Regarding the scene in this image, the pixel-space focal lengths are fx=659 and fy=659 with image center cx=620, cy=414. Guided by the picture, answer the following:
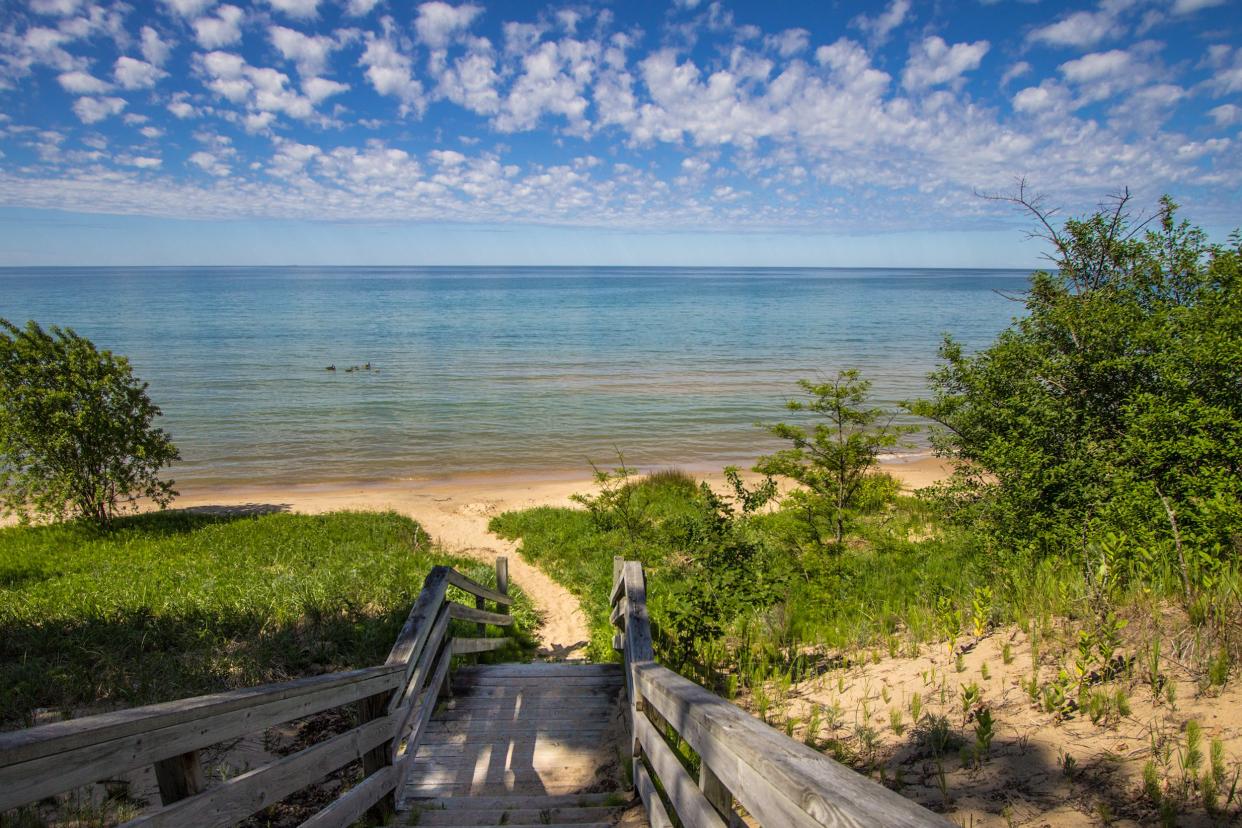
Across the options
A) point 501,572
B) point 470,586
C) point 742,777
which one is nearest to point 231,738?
point 742,777

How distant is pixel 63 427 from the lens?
41.7 feet

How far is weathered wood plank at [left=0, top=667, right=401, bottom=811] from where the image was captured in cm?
165

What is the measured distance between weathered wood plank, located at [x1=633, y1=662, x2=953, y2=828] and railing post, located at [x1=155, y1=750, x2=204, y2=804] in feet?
5.72

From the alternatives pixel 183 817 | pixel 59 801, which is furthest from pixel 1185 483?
pixel 59 801

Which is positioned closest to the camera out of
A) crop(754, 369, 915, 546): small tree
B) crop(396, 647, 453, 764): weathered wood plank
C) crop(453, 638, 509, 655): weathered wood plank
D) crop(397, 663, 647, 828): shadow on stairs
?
crop(397, 663, 647, 828): shadow on stairs

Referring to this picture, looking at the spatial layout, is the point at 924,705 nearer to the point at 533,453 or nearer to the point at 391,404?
the point at 533,453

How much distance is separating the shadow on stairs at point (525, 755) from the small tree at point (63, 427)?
1112cm

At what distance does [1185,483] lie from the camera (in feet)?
20.0

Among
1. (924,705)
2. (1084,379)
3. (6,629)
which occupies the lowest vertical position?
(6,629)

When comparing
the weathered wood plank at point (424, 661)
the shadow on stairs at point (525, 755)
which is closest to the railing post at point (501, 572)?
the shadow on stairs at point (525, 755)

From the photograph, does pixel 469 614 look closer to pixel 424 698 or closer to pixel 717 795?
pixel 424 698

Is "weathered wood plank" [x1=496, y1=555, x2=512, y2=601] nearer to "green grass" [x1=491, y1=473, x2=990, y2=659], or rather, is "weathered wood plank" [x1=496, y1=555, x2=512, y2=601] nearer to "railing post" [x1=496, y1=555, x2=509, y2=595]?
"railing post" [x1=496, y1=555, x2=509, y2=595]

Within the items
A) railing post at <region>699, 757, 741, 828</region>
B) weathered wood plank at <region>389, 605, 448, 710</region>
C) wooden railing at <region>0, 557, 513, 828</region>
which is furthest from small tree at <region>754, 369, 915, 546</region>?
railing post at <region>699, 757, 741, 828</region>

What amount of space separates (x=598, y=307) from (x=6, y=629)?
8866 cm
